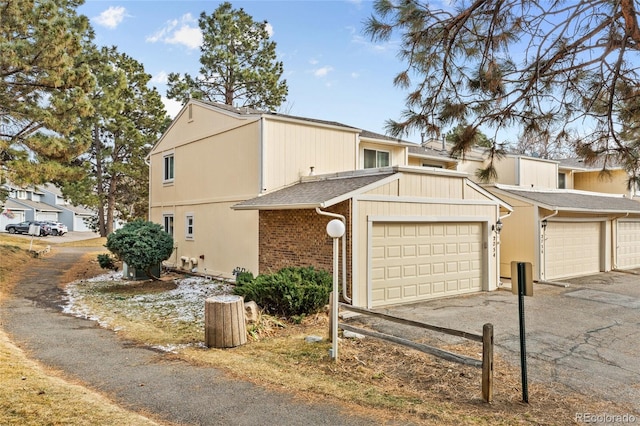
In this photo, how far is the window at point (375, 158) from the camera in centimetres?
1684

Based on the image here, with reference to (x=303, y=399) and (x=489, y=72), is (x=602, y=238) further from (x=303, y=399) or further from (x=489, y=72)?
(x=303, y=399)

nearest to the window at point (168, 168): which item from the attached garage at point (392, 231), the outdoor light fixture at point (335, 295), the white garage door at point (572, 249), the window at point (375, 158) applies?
the attached garage at point (392, 231)

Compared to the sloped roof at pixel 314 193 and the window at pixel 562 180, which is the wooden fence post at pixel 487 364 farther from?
the window at pixel 562 180

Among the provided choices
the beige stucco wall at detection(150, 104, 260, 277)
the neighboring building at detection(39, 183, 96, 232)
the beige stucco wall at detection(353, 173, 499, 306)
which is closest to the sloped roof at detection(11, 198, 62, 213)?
the neighboring building at detection(39, 183, 96, 232)

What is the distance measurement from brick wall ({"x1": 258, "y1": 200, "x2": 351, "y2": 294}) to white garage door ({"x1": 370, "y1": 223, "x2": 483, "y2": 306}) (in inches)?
42.3

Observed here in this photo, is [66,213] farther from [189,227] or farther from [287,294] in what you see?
[287,294]

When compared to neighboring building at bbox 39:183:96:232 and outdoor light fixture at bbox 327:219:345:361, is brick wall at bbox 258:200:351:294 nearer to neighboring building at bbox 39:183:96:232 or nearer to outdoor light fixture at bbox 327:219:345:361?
outdoor light fixture at bbox 327:219:345:361

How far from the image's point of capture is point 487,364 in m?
5.02

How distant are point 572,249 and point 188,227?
15296mm

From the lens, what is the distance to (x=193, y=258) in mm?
17031

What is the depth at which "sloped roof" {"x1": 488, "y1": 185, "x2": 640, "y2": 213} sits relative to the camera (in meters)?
15.5

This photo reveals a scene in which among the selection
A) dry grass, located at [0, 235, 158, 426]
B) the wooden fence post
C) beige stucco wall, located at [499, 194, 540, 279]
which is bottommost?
dry grass, located at [0, 235, 158, 426]

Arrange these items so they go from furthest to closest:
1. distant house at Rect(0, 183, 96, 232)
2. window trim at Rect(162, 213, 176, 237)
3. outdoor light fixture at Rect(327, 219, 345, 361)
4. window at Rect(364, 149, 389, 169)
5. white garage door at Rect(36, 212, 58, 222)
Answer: white garage door at Rect(36, 212, 58, 222)
distant house at Rect(0, 183, 96, 232)
window trim at Rect(162, 213, 176, 237)
window at Rect(364, 149, 389, 169)
outdoor light fixture at Rect(327, 219, 345, 361)

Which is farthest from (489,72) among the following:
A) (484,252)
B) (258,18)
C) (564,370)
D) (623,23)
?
(258,18)
